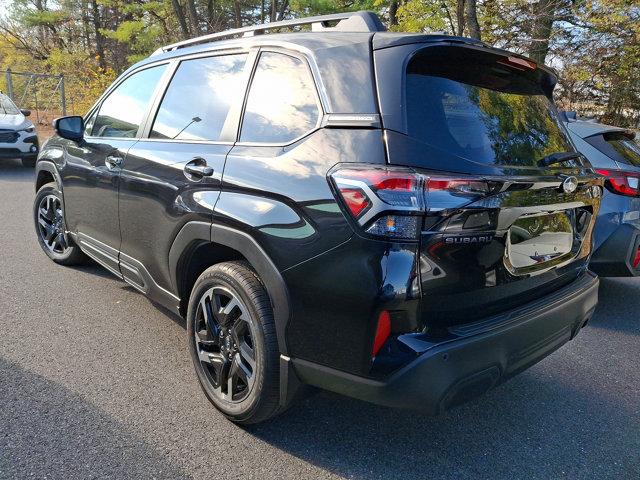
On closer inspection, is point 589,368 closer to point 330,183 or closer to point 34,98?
point 330,183

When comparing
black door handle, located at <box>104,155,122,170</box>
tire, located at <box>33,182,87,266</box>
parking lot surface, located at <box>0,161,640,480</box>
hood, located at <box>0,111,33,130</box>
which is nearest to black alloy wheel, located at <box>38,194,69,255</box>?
tire, located at <box>33,182,87,266</box>

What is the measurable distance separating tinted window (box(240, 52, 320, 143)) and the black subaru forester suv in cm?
1

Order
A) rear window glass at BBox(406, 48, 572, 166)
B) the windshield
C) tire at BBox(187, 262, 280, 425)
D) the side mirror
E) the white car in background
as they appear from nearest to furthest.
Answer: rear window glass at BBox(406, 48, 572, 166) → tire at BBox(187, 262, 280, 425) → the side mirror → the white car in background → the windshield

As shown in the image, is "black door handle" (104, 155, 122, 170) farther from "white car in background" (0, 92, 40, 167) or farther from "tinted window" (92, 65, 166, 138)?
"white car in background" (0, 92, 40, 167)

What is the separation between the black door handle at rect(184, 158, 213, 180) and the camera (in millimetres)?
2514

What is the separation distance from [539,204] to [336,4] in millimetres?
17398

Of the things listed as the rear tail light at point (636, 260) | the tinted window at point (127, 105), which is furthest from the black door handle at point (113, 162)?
the rear tail light at point (636, 260)

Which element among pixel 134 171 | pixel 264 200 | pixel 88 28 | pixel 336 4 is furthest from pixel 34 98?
pixel 264 200

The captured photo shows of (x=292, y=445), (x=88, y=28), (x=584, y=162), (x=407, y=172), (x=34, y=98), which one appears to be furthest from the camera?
(x=88, y=28)

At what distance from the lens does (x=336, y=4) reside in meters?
17.5

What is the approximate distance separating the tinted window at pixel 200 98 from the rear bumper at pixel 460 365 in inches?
55.1

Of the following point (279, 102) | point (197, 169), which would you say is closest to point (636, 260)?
point (279, 102)

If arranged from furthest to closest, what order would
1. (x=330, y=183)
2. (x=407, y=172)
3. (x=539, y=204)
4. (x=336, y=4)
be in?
(x=336, y=4), (x=539, y=204), (x=330, y=183), (x=407, y=172)

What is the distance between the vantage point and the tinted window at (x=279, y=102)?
2197 mm
